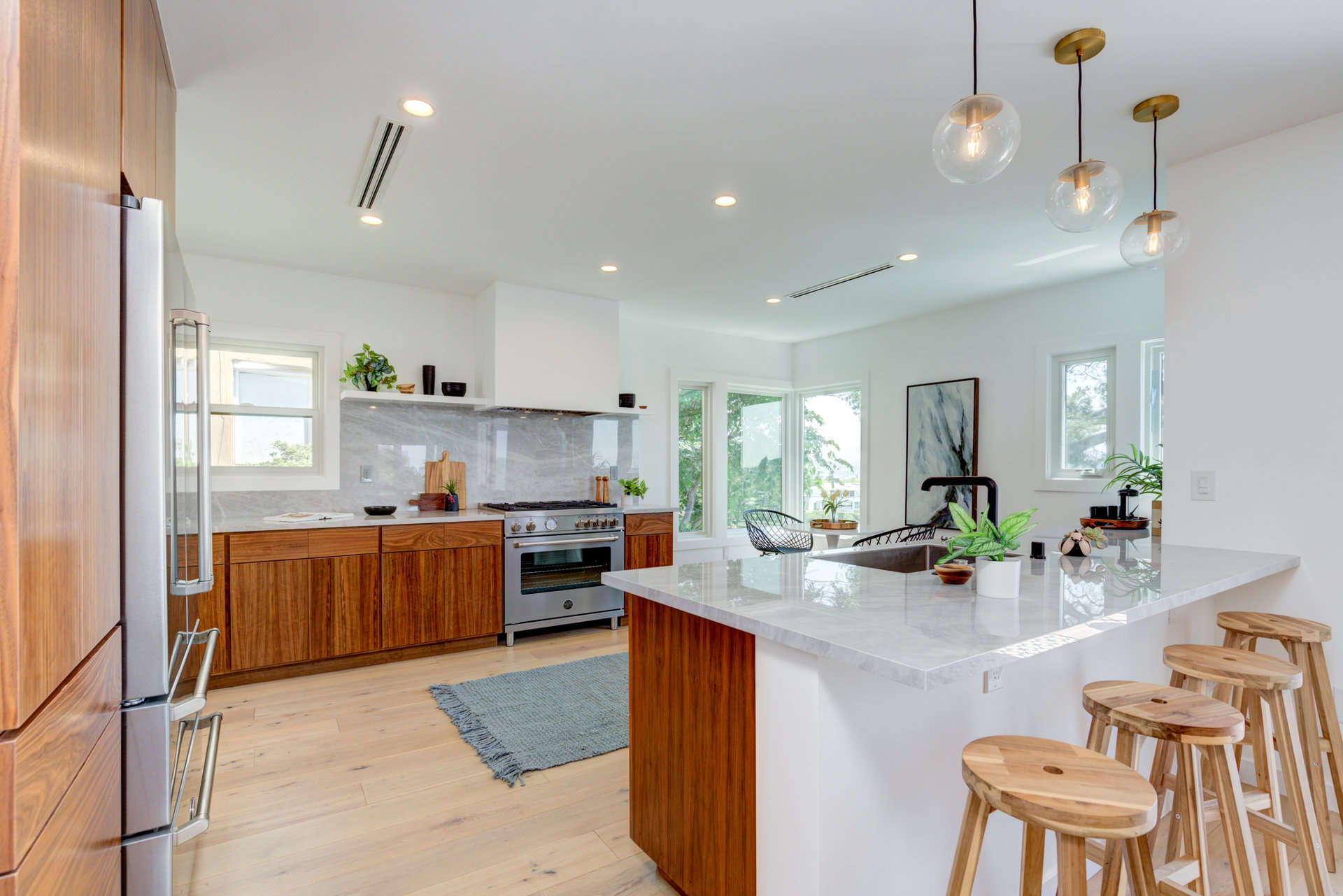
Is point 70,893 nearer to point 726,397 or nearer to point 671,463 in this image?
point 671,463

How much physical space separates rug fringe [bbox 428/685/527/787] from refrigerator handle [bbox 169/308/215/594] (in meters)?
1.43

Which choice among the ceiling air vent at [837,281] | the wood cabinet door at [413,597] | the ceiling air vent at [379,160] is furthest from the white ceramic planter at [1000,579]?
the wood cabinet door at [413,597]

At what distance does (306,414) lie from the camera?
4.14 meters

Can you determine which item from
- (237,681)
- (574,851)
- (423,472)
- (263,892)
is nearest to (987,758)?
(574,851)

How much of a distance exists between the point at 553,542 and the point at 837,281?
2.57 m

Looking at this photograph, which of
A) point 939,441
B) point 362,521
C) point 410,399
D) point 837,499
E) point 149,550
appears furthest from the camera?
point 837,499

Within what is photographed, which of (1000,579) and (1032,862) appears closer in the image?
(1032,862)

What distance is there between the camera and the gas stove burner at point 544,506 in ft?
14.3

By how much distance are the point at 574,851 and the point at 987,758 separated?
4.46 feet

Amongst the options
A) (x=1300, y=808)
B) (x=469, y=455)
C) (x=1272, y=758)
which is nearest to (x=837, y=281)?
(x=469, y=455)

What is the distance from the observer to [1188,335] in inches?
103

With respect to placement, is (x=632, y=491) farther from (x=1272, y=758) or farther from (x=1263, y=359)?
(x=1272, y=758)

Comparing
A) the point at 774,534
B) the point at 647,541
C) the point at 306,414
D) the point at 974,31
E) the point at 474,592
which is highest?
the point at 974,31

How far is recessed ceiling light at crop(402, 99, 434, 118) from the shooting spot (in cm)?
219
